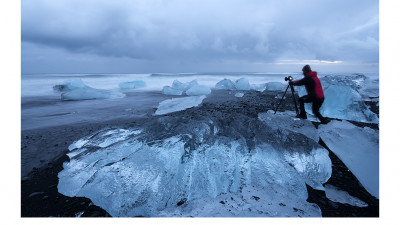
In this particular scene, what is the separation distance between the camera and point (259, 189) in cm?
221

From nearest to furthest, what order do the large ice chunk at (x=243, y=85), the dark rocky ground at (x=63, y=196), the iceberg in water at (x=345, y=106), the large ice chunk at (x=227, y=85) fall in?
the dark rocky ground at (x=63, y=196) → the iceberg in water at (x=345, y=106) → the large ice chunk at (x=243, y=85) → the large ice chunk at (x=227, y=85)

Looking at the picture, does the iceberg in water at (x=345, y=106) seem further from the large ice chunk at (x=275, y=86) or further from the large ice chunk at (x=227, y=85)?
the large ice chunk at (x=227, y=85)

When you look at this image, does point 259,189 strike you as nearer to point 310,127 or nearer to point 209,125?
point 209,125

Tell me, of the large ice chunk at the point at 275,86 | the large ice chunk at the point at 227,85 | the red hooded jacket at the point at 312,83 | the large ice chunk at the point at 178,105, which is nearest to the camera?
the red hooded jacket at the point at 312,83

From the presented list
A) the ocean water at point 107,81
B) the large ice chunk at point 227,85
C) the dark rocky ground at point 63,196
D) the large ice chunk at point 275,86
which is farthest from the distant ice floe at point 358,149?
the large ice chunk at point 227,85

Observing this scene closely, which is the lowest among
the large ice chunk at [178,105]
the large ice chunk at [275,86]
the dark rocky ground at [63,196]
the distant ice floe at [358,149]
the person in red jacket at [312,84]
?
the dark rocky ground at [63,196]

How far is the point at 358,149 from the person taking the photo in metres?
2.67

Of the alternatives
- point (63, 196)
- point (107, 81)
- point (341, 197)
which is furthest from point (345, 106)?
point (107, 81)

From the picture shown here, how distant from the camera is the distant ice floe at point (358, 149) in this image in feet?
7.53

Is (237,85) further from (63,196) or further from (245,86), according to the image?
(63,196)

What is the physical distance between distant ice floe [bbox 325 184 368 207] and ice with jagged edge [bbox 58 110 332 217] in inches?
5.1

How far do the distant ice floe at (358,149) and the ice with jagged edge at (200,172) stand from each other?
34cm
